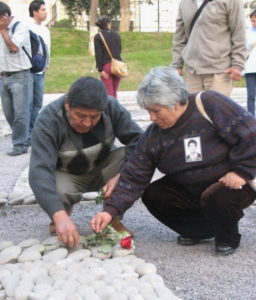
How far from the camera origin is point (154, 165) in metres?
3.25

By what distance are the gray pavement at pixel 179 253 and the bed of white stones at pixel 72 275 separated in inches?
7.8

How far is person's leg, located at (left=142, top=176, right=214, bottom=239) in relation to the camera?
11.0 ft

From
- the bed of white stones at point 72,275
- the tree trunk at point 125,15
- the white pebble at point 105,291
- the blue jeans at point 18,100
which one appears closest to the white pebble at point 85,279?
the bed of white stones at point 72,275

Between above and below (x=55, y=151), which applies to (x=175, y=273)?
below

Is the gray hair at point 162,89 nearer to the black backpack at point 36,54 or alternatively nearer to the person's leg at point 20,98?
the person's leg at point 20,98

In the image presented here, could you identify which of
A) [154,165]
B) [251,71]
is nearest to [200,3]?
[154,165]

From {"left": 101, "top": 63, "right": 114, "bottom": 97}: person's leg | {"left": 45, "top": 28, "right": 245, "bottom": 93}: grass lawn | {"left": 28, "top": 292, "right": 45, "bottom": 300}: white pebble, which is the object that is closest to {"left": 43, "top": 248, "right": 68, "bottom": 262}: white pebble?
{"left": 28, "top": 292, "right": 45, "bottom": 300}: white pebble

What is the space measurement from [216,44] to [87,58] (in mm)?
14128

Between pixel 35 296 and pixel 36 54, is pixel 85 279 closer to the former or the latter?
pixel 35 296

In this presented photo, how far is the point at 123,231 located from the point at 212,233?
0.55 meters

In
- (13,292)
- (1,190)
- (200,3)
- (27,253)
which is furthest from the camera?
(1,190)

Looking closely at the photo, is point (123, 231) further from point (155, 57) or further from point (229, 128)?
point (155, 57)

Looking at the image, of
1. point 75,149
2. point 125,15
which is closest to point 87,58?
point 125,15

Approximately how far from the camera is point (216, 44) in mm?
4652
